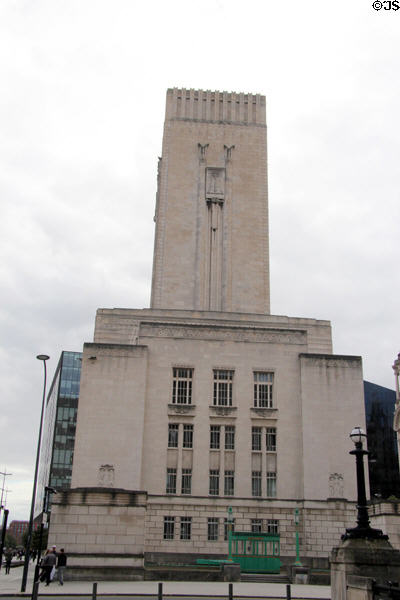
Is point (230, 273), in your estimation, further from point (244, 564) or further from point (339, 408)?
point (244, 564)

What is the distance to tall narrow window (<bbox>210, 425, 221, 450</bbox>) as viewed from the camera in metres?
40.4

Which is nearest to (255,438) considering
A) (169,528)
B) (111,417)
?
(169,528)

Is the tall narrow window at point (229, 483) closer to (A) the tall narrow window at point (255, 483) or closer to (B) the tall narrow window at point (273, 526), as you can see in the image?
(A) the tall narrow window at point (255, 483)

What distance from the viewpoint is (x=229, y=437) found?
40.7 m

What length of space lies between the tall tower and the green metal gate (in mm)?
20655

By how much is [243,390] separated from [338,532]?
34.8 feet

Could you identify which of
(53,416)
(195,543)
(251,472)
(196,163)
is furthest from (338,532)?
(53,416)

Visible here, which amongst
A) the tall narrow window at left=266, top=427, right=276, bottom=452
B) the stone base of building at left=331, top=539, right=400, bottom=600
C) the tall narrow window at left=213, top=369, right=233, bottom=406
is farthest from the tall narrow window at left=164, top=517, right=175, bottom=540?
the stone base of building at left=331, top=539, right=400, bottom=600

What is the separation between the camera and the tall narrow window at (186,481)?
39.2 meters

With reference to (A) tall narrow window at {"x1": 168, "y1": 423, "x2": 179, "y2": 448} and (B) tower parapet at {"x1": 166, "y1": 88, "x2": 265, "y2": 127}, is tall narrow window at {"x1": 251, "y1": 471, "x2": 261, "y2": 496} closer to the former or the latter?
(A) tall narrow window at {"x1": 168, "y1": 423, "x2": 179, "y2": 448}

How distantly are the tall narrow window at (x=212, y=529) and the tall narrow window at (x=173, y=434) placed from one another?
16.8 ft

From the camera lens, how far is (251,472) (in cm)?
3978

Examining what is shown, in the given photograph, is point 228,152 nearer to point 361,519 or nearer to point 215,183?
point 215,183

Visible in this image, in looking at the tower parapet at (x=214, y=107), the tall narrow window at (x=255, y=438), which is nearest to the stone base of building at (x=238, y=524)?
the tall narrow window at (x=255, y=438)
